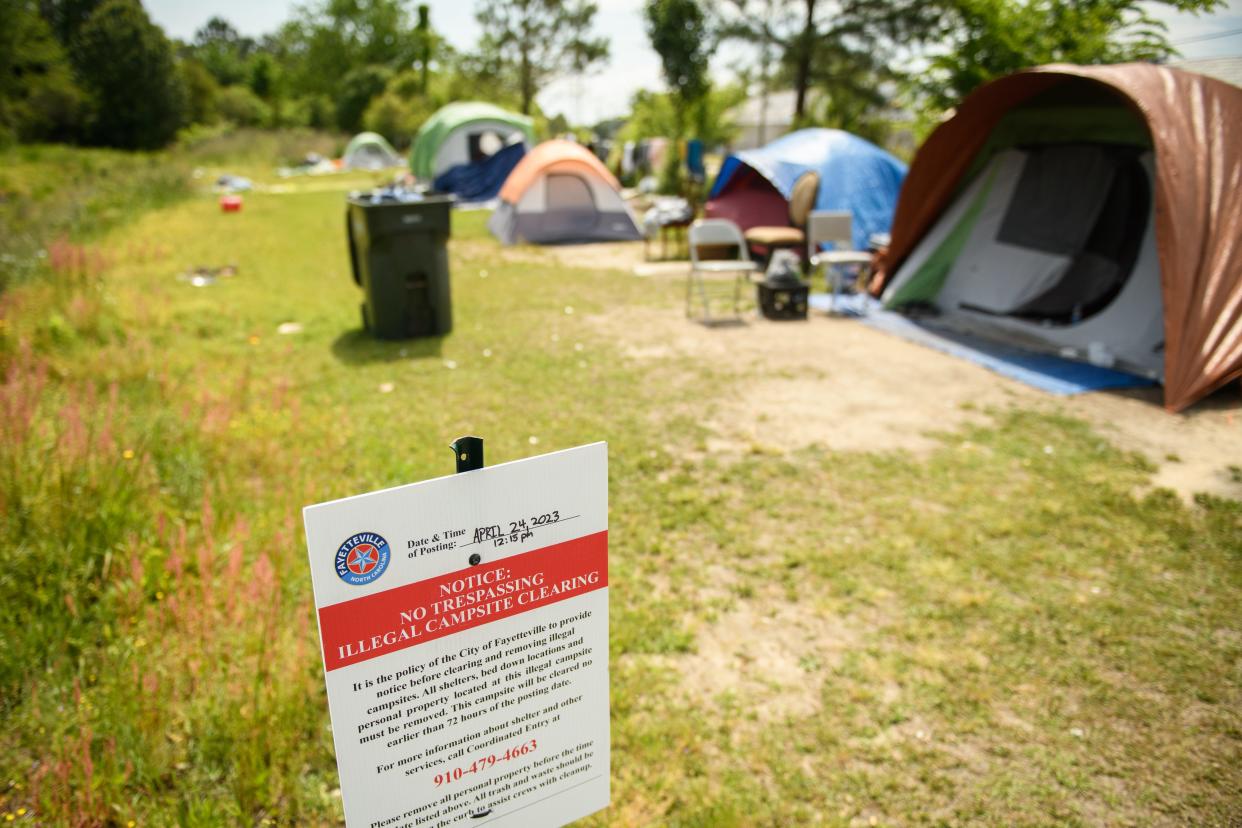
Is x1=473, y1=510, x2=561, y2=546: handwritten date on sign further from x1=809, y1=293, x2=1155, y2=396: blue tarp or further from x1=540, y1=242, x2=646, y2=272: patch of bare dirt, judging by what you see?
x1=540, y1=242, x2=646, y2=272: patch of bare dirt

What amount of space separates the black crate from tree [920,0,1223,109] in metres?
5.45

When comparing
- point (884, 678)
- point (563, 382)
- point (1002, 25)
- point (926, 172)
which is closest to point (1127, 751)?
point (884, 678)

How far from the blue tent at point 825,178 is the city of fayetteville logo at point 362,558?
10298 millimetres

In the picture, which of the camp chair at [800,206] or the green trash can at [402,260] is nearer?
the green trash can at [402,260]

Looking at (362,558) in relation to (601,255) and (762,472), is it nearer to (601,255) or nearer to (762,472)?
(762,472)

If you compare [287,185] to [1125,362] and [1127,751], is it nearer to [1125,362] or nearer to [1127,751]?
[1125,362]

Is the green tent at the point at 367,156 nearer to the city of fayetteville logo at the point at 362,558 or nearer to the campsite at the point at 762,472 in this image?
the campsite at the point at 762,472

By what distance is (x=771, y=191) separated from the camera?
1127 cm

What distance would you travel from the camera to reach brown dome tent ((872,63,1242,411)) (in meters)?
5.49

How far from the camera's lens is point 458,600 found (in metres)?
1.34

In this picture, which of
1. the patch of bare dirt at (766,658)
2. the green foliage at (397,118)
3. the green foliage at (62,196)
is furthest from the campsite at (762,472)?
the green foliage at (397,118)

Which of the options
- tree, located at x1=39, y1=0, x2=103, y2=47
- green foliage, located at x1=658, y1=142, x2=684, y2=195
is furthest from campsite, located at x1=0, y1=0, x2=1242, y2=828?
tree, located at x1=39, y1=0, x2=103, y2=47

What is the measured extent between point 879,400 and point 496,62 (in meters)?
41.2

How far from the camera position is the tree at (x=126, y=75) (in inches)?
1275
